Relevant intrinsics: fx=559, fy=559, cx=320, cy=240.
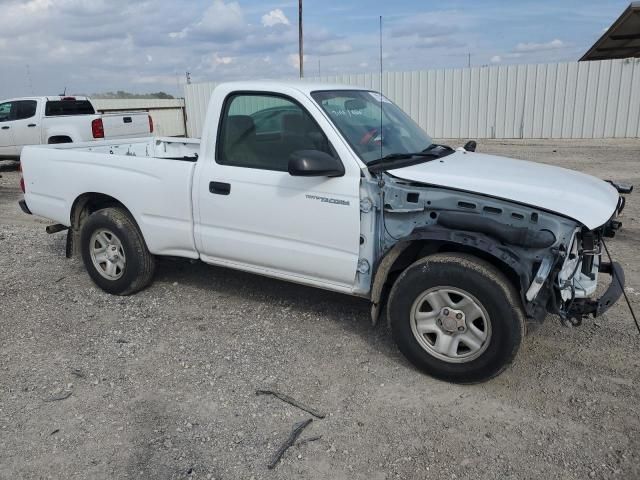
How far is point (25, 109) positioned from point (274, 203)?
39.9 ft

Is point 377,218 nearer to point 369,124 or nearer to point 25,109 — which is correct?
point 369,124

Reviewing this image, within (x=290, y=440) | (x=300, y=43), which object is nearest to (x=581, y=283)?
(x=290, y=440)

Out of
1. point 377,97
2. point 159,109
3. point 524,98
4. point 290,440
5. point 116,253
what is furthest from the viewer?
point 159,109

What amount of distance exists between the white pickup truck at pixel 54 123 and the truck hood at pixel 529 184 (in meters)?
11.3

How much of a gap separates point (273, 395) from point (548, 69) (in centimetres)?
1658

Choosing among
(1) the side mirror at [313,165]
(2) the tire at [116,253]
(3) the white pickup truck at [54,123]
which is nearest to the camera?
(1) the side mirror at [313,165]

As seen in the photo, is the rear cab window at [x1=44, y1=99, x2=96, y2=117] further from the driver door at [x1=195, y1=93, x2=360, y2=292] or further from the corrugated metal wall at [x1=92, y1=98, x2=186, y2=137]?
the driver door at [x1=195, y1=93, x2=360, y2=292]

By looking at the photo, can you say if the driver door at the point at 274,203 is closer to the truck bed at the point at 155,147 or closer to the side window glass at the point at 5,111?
the truck bed at the point at 155,147

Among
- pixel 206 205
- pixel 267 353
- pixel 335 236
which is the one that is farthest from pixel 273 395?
pixel 206 205

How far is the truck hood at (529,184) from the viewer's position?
3.37 metres

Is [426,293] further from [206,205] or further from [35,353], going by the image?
[35,353]

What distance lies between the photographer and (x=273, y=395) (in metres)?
3.63

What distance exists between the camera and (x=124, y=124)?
541 inches

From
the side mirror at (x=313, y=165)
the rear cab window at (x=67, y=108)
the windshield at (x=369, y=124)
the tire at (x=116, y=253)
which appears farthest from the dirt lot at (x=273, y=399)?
the rear cab window at (x=67, y=108)
